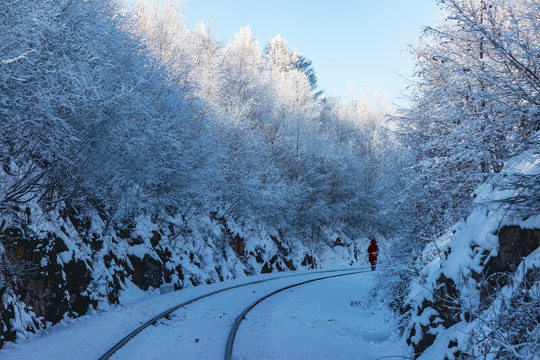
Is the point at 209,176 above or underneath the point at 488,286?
above

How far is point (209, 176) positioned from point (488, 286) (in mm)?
14655

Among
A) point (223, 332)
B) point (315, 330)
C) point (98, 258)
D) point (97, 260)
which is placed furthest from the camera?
point (98, 258)

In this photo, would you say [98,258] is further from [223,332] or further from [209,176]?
[209,176]

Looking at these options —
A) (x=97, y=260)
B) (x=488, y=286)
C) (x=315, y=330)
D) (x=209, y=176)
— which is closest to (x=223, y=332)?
(x=315, y=330)

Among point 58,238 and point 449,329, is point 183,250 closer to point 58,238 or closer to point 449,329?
point 58,238

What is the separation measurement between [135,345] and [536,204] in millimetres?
7256

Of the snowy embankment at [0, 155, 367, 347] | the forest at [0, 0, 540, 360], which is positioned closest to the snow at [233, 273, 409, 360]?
the forest at [0, 0, 540, 360]

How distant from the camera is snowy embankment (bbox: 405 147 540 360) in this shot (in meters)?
4.20

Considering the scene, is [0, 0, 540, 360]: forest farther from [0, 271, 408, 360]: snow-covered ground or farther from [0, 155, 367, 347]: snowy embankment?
[0, 271, 408, 360]: snow-covered ground

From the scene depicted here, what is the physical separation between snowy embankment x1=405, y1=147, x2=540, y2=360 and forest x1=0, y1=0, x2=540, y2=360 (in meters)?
0.03

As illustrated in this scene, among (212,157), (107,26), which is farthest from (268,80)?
(107,26)

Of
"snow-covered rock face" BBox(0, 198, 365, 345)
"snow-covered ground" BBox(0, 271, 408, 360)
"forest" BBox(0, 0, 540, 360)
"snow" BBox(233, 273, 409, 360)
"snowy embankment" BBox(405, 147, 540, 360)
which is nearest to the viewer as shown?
"snowy embankment" BBox(405, 147, 540, 360)

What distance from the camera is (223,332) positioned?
8.48 metres

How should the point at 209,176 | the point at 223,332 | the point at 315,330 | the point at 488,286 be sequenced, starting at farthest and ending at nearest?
the point at 209,176 → the point at 315,330 → the point at 223,332 → the point at 488,286
